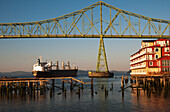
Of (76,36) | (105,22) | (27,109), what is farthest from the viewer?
(105,22)

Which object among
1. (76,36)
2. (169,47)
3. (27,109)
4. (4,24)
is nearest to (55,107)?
(27,109)

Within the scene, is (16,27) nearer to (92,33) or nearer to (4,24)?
(4,24)

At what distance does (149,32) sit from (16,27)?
6287 centimetres

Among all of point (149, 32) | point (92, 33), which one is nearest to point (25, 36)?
point (92, 33)

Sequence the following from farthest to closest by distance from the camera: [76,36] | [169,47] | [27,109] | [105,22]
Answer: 1. [105,22]
2. [76,36]
3. [169,47]
4. [27,109]

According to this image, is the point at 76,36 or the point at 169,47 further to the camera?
the point at 76,36

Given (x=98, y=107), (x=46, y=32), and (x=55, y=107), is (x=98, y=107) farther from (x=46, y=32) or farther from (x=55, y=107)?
(x=46, y=32)

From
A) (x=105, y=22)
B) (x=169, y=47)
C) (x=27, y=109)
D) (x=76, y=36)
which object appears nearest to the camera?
(x=27, y=109)

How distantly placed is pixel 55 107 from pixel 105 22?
3475 inches

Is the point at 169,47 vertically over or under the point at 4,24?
under

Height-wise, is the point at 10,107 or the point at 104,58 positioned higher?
the point at 104,58

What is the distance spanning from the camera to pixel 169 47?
3248 inches

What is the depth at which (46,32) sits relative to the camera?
380 feet

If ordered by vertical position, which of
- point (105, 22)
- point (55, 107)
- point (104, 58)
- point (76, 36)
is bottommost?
point (55, 107)
